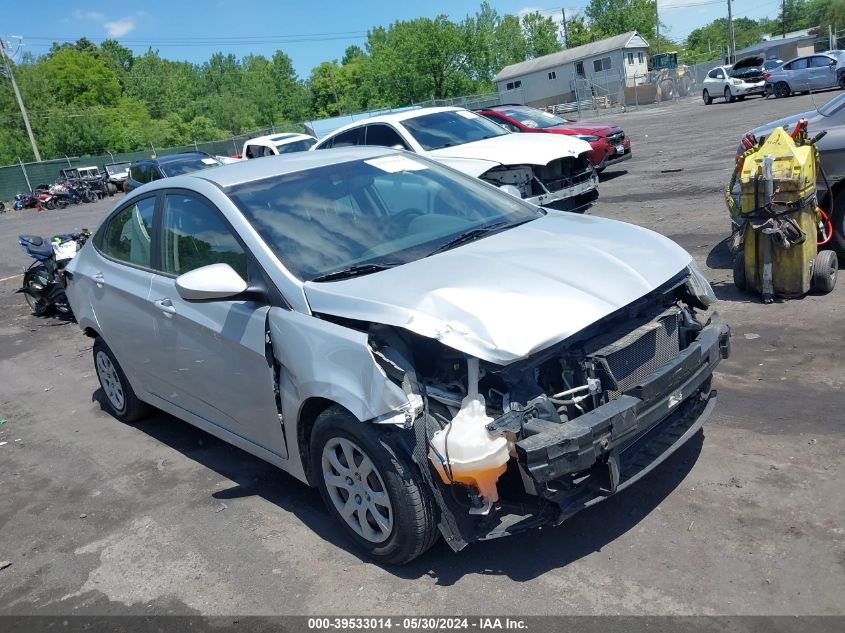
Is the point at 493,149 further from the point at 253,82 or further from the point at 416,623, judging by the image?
the point at 253,82

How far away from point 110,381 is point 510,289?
3932mm

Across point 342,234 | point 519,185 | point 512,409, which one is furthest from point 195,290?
point 519,185

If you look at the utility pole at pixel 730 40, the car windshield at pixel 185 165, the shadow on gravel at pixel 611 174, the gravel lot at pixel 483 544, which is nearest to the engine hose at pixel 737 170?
the gravel lot at pixel 483 544

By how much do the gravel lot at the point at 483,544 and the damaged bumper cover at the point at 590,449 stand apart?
36 centimetres

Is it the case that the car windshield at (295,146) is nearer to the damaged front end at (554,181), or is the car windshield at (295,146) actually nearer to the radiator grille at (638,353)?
the damaged front end at (554,181)

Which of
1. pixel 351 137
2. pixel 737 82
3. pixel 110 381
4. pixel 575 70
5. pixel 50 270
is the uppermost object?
pixel 575 70

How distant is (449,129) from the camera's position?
11.6 meters

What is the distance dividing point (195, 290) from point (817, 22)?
447 feet

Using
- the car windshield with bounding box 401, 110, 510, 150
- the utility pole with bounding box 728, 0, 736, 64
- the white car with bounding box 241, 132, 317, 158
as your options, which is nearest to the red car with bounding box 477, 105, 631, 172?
the car windshield with bounding box 401, 110, 510, 150

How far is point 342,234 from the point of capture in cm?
397

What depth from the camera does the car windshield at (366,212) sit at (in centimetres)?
380

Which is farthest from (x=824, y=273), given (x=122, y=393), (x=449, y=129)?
(x=449, y=129)

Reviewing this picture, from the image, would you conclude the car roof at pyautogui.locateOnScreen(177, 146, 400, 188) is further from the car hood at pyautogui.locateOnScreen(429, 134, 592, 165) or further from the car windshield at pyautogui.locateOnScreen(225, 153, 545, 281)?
the car hood at pyautogui.locateOnScreen(429, 134, 592, 165)

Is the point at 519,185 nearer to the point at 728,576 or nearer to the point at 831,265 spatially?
the point at 831,265
